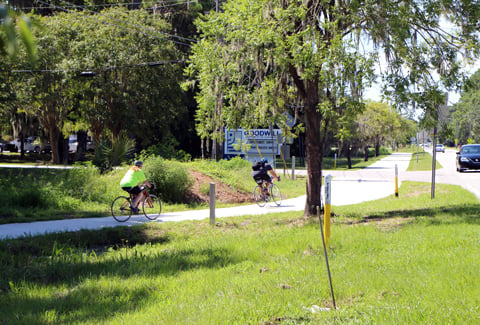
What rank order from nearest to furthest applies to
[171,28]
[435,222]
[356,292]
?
1. [356,292]
2. [435,222]
3. [171,28]

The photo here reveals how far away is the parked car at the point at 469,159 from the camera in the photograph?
36.5m

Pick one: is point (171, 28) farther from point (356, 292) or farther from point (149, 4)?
point (356, 292)

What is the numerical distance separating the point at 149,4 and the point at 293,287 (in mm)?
Result: 38860

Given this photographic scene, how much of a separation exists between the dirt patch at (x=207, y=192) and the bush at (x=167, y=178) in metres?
0.55

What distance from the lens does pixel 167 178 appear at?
59.6ft

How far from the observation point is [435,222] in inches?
463

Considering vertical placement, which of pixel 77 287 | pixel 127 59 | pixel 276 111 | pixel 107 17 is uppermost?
pixel 107 17

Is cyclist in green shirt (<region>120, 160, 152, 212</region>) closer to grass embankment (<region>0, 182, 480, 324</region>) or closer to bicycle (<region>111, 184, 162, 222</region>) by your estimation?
bicycle (<region>111, 184, 162, 222</region>)

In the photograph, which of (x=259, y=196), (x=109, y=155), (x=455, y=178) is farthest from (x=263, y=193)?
(x=455, y=178)

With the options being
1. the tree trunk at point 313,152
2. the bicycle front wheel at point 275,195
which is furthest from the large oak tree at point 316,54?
the bicycle front wheel at point 275,195

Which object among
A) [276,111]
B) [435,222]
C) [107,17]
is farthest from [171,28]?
[435,222]

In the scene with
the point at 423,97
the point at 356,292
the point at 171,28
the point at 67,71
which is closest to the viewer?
the point at 356,292

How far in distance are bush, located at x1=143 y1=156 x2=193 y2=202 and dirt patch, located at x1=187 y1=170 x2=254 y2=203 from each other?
0.55 m

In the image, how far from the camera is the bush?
18219mm
